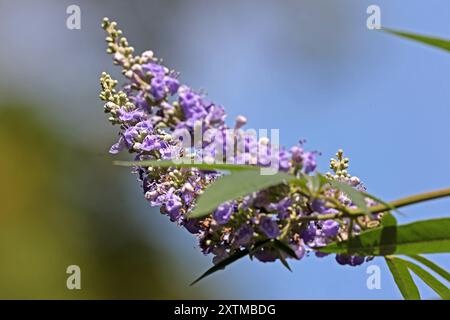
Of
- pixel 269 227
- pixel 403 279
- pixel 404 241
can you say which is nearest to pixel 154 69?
pixel 269 227

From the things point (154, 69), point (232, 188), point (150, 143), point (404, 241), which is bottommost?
point (404, 241)

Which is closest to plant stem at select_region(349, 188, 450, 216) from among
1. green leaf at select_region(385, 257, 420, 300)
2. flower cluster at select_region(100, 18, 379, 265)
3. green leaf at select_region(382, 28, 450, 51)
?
flower cluster at select_region(100, 18, 379, 265)

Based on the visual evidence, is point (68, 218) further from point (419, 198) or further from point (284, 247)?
point (419, 198)

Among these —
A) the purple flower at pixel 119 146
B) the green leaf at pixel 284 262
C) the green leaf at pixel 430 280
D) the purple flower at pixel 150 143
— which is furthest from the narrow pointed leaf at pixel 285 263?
the purple flower at pixel 119 146

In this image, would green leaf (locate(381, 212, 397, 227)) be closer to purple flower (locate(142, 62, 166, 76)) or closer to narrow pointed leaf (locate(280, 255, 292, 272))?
narrow pointed leaf (locate(280, 255, 292, 272))

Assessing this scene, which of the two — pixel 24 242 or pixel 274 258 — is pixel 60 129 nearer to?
pixel 24 242
